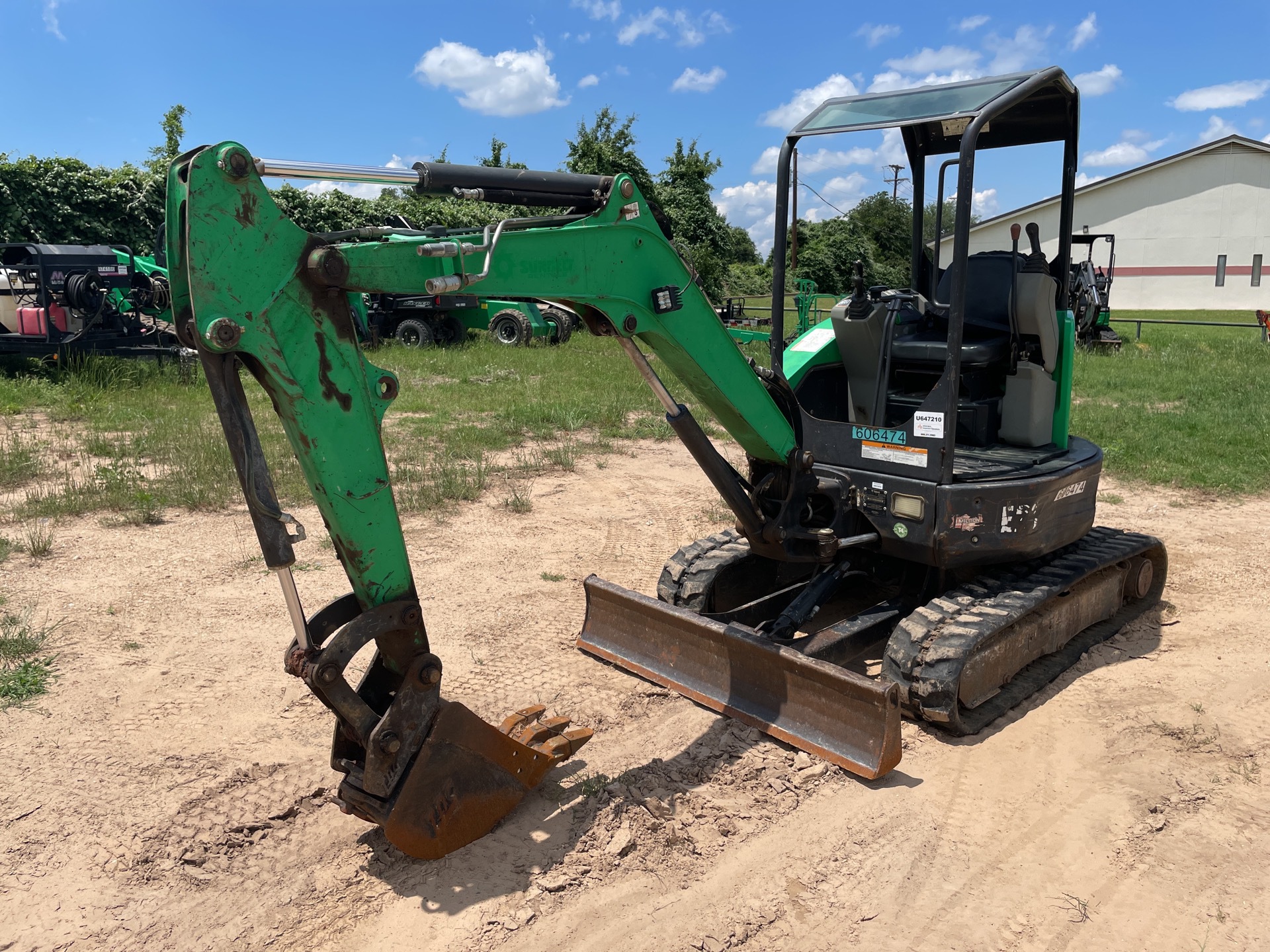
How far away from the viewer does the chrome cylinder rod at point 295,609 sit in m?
2.93

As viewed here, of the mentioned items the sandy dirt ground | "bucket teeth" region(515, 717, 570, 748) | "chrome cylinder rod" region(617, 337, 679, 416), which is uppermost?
"chrome cylinder rod" region(617, 337, 679, 416)

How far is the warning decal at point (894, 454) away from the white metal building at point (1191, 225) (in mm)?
38202

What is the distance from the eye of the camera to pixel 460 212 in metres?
24.8

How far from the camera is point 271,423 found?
11.2 metres

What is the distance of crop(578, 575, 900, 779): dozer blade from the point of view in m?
4.02

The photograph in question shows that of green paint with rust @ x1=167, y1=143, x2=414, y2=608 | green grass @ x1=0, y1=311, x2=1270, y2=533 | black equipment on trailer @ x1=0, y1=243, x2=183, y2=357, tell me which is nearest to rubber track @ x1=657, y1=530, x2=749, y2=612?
green paint with rust @ x1=167, y1=143, x2=414, y2=608

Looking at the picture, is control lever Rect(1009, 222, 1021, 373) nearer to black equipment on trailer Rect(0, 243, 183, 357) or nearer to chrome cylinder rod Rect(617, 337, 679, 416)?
chrome cylinder rod Rect(617, 337, 679, 416)

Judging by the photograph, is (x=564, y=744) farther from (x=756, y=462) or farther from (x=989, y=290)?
(x=989, y=290)

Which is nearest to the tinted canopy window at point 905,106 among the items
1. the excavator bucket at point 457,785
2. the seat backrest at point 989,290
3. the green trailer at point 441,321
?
the seat backrest at point 989,290

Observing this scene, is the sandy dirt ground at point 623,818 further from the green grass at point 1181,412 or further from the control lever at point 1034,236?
the green grass at point 1181,412

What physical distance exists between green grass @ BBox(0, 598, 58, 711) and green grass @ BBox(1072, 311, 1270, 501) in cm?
889

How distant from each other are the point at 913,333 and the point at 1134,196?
41.3 metres

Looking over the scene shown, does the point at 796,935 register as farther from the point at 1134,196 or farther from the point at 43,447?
the point at 1134,196

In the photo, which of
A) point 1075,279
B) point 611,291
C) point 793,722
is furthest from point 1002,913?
point 1075,279
